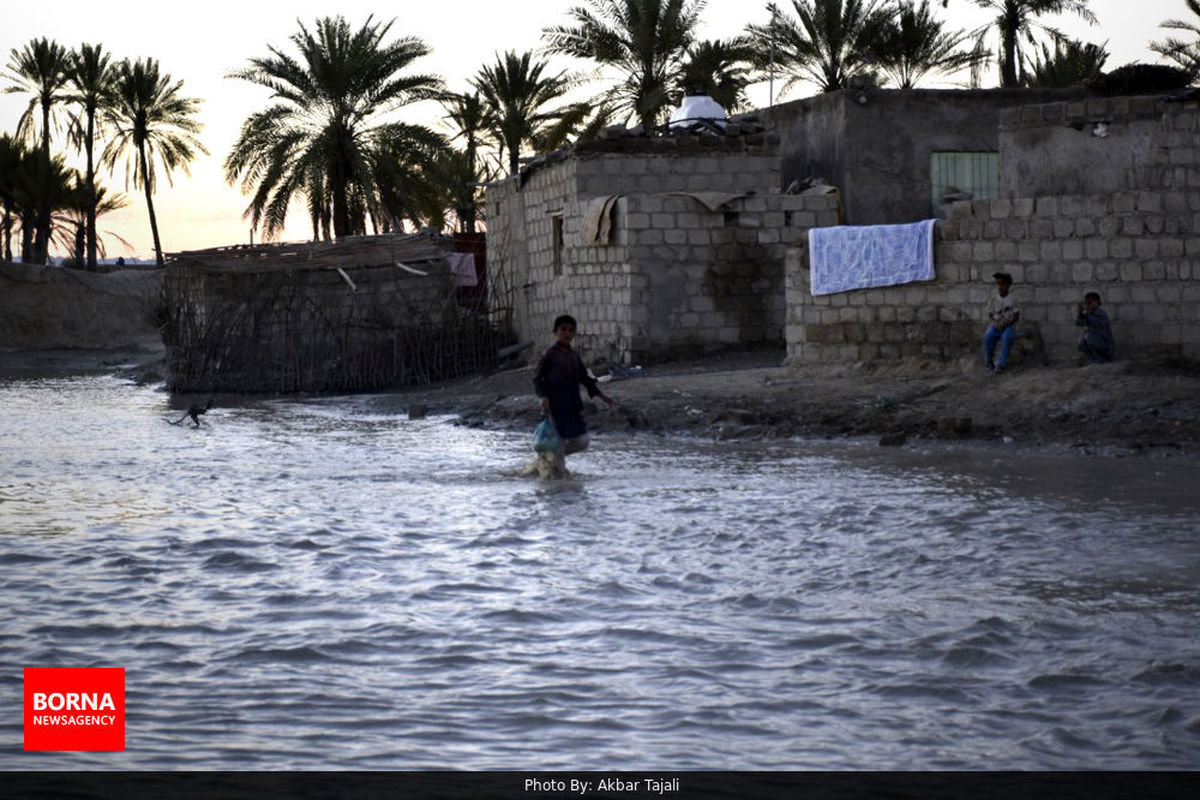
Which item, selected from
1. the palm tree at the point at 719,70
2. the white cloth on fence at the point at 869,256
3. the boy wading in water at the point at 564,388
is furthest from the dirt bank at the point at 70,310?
the boy wading in water at the point at 564,388

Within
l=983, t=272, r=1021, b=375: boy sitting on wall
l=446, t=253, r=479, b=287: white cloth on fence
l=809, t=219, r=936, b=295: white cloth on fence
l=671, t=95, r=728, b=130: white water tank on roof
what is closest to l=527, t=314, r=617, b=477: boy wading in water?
l=983, t=272, r=1021, b=375: boy sitting on wall

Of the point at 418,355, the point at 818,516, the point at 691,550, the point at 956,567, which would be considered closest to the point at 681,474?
the point at 818,516

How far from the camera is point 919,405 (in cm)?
1516

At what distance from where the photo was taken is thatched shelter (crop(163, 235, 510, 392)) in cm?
2294

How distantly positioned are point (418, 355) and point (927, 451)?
36.5ft

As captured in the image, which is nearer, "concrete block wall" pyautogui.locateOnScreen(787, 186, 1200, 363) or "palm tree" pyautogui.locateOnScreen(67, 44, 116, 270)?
"concrete block wall" pyautogui.locateOnScreen(787, 186, 1200, 363)

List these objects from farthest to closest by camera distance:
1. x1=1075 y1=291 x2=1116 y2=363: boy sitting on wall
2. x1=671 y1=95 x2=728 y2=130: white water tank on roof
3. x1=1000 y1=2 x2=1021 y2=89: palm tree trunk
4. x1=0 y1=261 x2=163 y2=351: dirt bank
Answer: x1=0 y1=261 x2=163 y2=351: dirt bank
x1=1000 y1=2 x2=1021 y2=89: palm tree trunk
x1=671 y1=95 x2=728 y2=130: white water tank on roof
x1=1075 y1=291 x2=1116 y2=363: boy sitting on wall

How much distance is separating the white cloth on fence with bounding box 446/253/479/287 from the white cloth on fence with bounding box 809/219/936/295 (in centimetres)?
871

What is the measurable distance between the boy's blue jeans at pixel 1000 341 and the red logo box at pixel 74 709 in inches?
446

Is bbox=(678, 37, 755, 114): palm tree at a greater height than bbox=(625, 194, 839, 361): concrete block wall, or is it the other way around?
bbox=(678, 37, 755, 114): palm tree

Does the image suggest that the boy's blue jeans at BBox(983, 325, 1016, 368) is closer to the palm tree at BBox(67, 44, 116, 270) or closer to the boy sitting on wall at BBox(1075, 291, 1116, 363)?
the boy sitting on wall at BBox(1075, 291, 1116, 363)

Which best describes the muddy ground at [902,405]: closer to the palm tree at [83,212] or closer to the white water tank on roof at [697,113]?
the white water tank on roof at [697,113]

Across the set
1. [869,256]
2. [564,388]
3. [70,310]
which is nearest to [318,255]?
[869,256]
